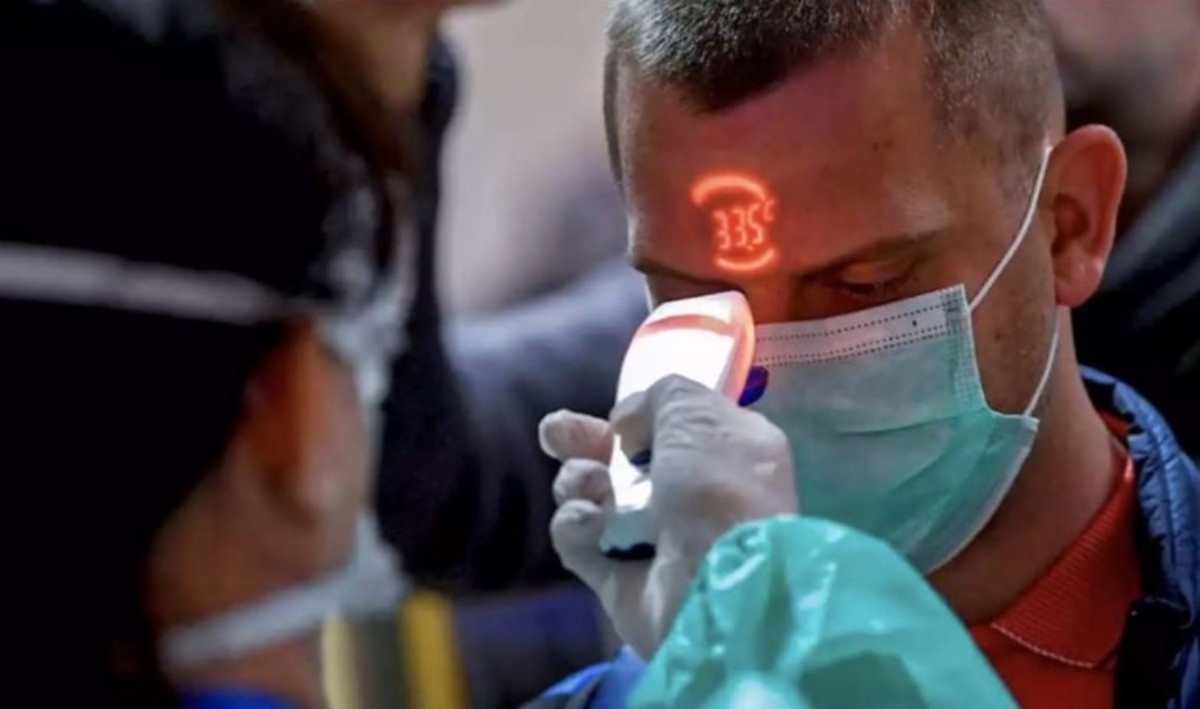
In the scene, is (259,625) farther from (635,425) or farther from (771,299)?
(771,299)

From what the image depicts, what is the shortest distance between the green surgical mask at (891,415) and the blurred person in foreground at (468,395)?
347 millimetres

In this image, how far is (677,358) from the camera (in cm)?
160

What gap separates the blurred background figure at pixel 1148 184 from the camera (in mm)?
2117

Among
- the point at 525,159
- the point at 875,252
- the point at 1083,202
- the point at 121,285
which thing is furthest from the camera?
the point at 525,159

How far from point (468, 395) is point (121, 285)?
111 cm

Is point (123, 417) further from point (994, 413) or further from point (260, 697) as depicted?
point (994, 413)

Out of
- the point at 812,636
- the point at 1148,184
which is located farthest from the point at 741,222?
the point at 1148,184

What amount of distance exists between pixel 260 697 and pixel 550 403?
1.12 meters

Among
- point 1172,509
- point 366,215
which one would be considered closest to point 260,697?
point 366,215

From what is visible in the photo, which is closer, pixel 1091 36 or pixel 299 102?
pixel 299 102

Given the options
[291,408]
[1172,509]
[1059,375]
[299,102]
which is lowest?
[1172,509]

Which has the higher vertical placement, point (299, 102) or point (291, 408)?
point (299, 102)

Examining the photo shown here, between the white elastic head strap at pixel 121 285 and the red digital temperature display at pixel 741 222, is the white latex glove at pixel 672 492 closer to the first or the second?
the red digital temperature display at pixel 741 222

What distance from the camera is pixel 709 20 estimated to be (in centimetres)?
180
